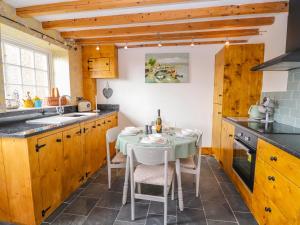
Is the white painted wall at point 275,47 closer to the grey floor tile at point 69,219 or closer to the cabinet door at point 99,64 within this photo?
the cabinet door at point 99,64

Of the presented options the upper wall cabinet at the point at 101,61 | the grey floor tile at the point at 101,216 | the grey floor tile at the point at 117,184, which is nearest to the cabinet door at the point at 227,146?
the grey floor tile at the point at 117,184

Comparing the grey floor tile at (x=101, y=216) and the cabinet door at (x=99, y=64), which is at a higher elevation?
the cabinet door at (x=99, y=64)

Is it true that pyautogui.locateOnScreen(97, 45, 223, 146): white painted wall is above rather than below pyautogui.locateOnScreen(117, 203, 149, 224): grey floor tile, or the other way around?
above

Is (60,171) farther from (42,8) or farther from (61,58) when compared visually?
(61,58)

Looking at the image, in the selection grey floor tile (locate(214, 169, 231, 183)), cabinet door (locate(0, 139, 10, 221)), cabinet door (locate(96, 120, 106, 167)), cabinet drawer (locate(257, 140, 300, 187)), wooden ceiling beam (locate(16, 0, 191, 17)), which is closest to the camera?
cabinet drawer (locate(257, 140, 300, 187))

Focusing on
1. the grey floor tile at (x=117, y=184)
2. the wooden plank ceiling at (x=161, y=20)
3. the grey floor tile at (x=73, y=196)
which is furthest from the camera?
the grey floor tile at (x=117, y=184)

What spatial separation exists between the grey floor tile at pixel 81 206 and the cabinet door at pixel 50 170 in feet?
0.50

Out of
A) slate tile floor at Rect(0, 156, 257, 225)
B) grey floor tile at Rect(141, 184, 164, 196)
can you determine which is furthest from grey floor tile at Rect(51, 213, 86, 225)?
grey floor tile at Rect(141, 184, 164, 196)

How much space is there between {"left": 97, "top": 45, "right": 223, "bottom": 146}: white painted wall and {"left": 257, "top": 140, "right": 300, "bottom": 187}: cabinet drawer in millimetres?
1955

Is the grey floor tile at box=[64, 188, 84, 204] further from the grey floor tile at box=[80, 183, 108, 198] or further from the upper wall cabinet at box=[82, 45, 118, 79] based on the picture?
the upper wall cabinet at box=[82, 45, 118, 79]

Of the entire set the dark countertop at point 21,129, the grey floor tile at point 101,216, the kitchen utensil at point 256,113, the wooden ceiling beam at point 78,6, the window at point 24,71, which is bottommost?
the grey floor tile at point 101,216

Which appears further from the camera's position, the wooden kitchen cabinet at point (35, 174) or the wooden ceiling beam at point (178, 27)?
the wooden ceiling beam at point (178, 27)

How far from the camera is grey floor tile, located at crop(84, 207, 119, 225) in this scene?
1.68 meters

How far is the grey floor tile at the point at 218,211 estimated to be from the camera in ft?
5.71
